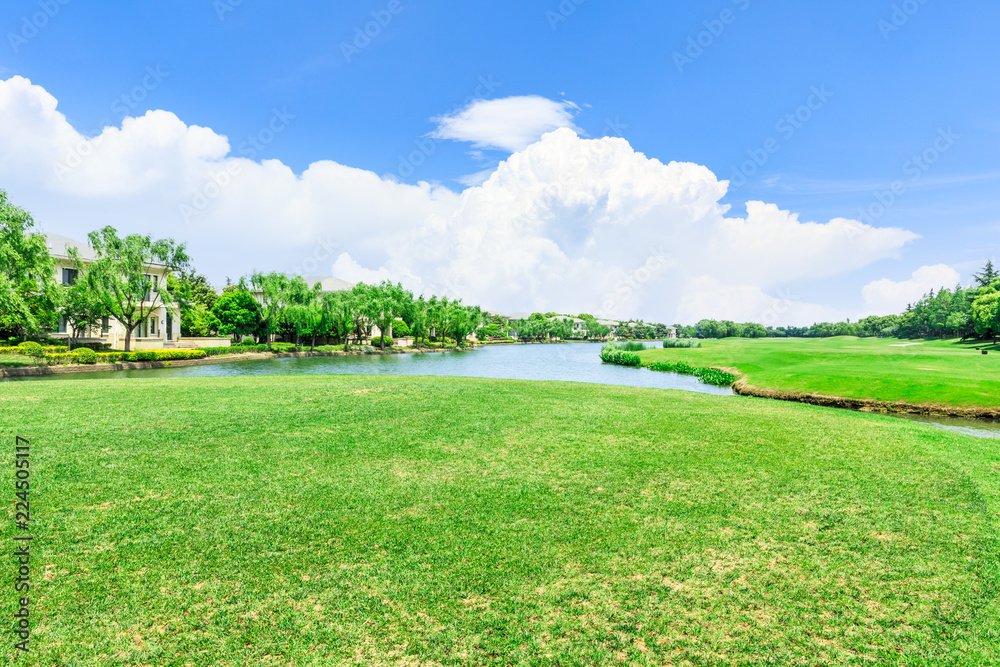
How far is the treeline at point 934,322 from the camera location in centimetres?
6233

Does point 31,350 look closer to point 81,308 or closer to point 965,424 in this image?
point 81,308

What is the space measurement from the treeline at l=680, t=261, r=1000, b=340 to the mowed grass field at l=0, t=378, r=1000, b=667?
71.5 meters

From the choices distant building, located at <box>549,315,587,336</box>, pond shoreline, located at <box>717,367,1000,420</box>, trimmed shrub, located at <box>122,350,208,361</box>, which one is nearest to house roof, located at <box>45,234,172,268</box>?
trimmed shrub, located at <box>122,350,208,361</box>

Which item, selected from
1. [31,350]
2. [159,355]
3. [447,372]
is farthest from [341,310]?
[447,372]

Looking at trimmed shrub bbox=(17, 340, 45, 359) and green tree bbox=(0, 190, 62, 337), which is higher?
green tree bbox=(0, 190, 62, 337)

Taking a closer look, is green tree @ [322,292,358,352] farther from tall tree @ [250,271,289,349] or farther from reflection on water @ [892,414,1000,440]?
reflection on water @ [892,414,1000,440]

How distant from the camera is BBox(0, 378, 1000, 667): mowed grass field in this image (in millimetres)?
4293

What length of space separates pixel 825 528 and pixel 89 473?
11370mm

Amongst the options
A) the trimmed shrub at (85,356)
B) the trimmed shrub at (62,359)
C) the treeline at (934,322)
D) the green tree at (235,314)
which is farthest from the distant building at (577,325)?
the trimmed shrub at (62,359)

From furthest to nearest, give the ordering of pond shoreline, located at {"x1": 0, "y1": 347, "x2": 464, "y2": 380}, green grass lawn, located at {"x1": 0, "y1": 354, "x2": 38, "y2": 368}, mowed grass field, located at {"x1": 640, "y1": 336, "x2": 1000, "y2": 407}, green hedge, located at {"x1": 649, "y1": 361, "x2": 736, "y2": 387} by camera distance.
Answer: green hedge, located at {"x1": 649, "y1": 361, "x2": 736, "y2": 387} → green grass lawn, located at {"x1": 0, "y1": 354, "x2": 38, "y2": 368} → pond shoreline, located at {"x1": 0, "y1": 347, "x2": 464, "y2": 380} → mowed grass field, located at {"x1": 640, "y1": 336, "x2": 1000, "y2": 407}

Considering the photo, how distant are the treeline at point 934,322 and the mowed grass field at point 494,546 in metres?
71.5

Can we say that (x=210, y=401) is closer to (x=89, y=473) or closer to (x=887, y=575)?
(x=89, y=473)

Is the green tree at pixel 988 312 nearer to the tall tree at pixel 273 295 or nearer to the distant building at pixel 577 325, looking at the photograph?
the tall tree at pixel 273 295

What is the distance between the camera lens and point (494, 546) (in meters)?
5.89
